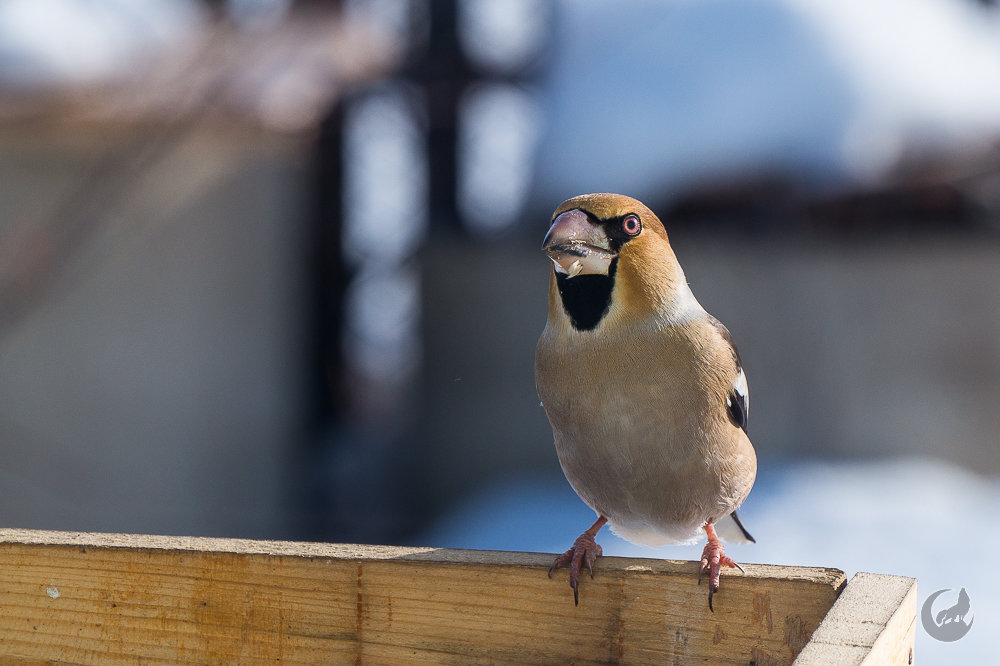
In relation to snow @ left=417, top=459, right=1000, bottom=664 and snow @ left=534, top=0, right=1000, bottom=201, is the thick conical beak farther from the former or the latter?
snow @ left=534, top=0, right=1000, bottom=201

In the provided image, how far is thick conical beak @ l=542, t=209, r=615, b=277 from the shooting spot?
1.63 metres

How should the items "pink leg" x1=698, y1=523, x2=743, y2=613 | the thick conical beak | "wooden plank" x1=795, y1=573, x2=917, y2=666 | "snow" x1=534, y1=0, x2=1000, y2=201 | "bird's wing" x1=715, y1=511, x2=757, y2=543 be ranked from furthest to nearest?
"snow" x1=534, y1=0, x2=1000, y2=201 → "bird's wing" x1=715, y1=511, x2=757, y2=543 → the thick conical beak → "pink leg" x1=698, y1=523, x2=743, y2=613 → "wooden plank" x1=795, y1=573, x2=917, y2=666

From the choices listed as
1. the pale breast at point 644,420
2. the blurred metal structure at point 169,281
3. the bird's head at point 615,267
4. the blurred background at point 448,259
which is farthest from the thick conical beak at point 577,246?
the blurred metal structure at point 169,281

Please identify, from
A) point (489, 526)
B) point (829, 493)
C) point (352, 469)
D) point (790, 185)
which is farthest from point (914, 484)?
point (352, 469)

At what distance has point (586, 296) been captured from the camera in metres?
1.85

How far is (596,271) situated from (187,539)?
80 centimetres

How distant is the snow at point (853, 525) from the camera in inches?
141

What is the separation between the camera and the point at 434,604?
1589mm

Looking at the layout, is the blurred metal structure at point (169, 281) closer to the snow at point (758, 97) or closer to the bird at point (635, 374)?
the snow at point (758, 97)

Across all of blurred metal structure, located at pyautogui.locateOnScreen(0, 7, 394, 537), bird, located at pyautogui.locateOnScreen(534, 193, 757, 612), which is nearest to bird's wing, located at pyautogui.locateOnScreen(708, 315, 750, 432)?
bird, located at pyautogui.locateOnScreen(534, 193, 757, 612)

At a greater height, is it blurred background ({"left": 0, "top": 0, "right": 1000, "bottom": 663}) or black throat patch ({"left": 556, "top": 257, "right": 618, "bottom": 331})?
blurred background ({"left": 0, "top": 0, "right": 1000, "bottom": 663})

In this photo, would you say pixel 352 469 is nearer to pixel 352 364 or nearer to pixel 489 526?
pixel 352 364

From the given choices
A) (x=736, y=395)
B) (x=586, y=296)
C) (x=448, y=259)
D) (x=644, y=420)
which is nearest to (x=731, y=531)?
(x=736, y=395)

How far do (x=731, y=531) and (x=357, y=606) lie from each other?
100cm
